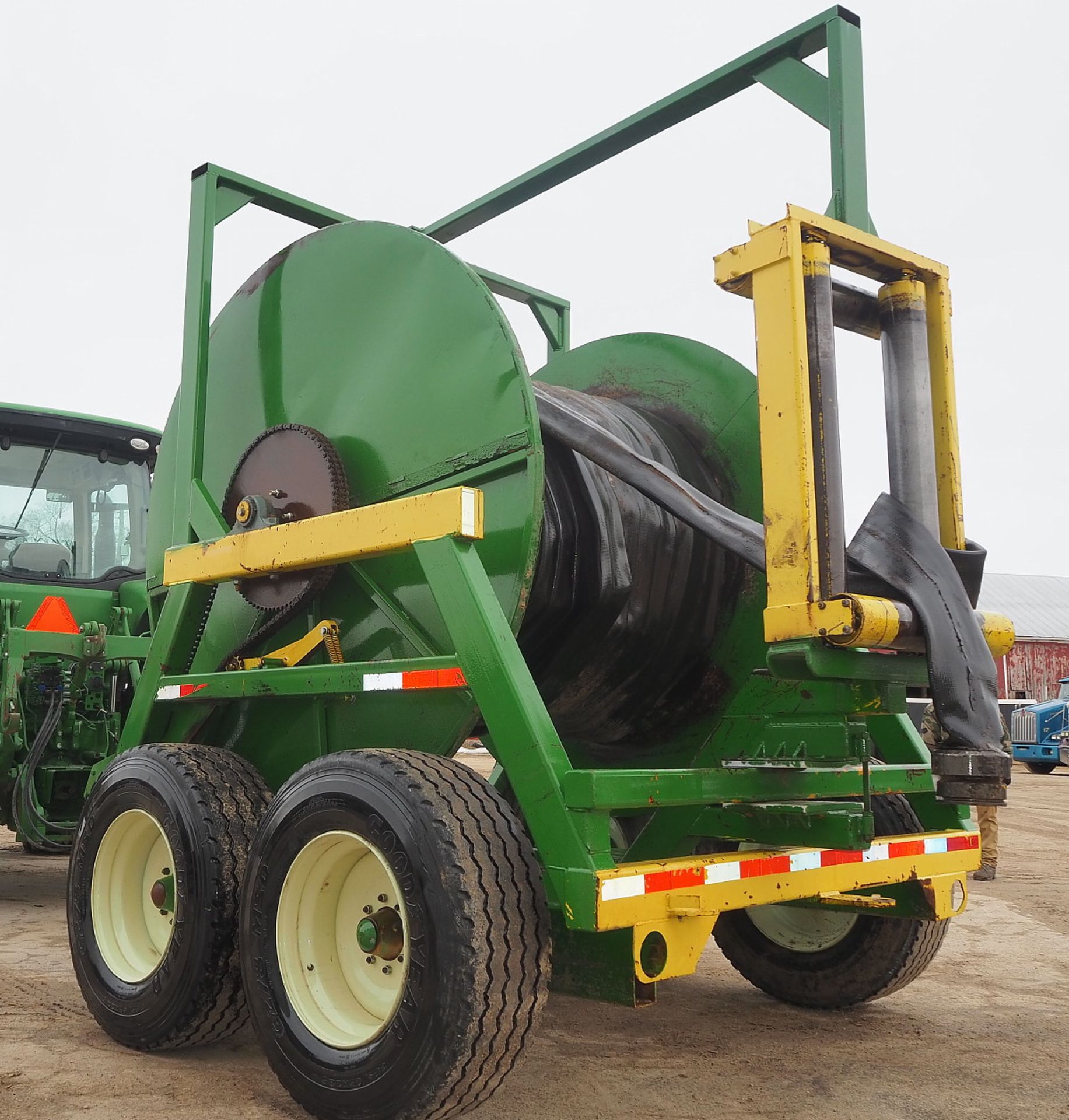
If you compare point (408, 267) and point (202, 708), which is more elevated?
point (408, 267)

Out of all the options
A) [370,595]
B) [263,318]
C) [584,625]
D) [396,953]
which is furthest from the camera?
[263,318]

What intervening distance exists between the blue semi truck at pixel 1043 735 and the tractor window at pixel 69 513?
65.3ft

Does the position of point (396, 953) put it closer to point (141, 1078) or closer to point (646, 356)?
point (141, 1078)

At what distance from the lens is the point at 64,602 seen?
7023 millimetres

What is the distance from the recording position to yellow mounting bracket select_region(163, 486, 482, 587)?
→ 11.2ft

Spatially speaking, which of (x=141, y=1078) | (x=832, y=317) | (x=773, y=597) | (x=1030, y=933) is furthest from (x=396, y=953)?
(x=1030, y=933)

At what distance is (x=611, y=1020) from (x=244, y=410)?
272 centimetres

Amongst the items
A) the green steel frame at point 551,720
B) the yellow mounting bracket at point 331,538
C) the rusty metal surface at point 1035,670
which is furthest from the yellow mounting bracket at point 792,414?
the rusty metal surface at point 1035,670

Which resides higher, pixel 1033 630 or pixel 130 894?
pixel 1033 630

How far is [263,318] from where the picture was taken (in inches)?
182

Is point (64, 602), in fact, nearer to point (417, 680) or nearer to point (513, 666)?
point (417, 680)

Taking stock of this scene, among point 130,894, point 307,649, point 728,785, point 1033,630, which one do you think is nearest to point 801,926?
point 728,785

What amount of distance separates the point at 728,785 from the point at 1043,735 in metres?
21.9

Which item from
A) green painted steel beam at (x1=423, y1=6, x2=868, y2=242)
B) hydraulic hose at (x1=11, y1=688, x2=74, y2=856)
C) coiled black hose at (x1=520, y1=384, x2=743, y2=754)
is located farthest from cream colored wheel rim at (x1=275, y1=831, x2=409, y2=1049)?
hydraulic hose at (x1=11, y1=688, x2=74, y2=856)
